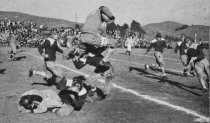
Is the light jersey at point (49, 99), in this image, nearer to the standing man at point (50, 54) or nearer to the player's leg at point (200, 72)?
the standing man at point (50, 54)

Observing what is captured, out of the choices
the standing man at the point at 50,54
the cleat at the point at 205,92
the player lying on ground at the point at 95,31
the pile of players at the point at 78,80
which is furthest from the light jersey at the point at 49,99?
the cleat at the point at 205,92

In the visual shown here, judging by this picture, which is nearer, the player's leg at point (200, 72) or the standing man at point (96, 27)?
the standing man at point (96, 27)

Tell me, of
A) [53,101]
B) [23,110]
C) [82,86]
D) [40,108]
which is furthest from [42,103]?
[82,86]

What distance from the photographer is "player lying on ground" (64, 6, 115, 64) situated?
654cm

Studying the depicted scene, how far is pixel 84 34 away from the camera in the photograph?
6.59m

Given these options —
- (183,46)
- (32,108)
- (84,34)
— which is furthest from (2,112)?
(183,46)

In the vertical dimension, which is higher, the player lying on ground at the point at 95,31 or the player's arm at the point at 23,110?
the player lying on ground at the point at 95,31

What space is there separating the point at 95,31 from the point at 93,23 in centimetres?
23

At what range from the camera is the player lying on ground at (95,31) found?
257 inches

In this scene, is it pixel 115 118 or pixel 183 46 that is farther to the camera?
pixel 183 46

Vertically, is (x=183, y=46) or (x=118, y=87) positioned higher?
(x=183, y=46)

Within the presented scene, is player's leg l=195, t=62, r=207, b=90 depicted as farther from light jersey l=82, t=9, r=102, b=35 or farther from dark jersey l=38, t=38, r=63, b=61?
dark jersey l=38, t=38, r=63, b=61

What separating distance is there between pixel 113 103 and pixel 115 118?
1.33 metres

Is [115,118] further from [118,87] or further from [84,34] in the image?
[118,87]
